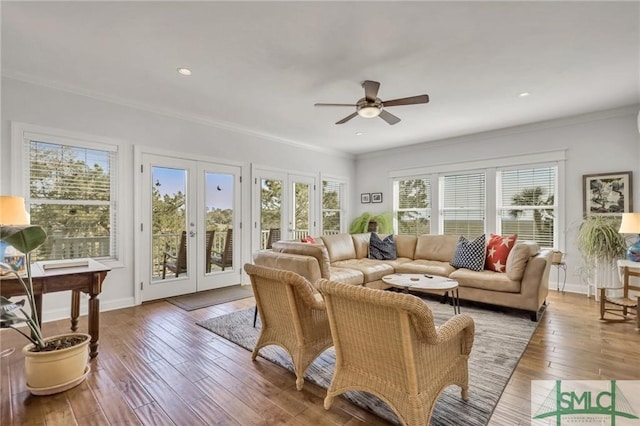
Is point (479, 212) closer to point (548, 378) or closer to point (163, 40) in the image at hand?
point (548, 378)

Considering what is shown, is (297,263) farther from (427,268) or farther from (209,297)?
(427,268)

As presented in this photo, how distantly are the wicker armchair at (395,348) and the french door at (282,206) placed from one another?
3774 millimetres

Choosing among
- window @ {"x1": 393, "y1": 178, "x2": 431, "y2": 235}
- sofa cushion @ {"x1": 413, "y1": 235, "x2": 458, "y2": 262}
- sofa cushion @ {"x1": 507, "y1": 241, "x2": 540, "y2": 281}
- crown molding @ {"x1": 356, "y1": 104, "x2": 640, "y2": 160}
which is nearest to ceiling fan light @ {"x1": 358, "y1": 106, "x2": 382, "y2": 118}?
sofa cushion @ {"x1": 507, "y1": 241, "x2": 540, "y2": 281}

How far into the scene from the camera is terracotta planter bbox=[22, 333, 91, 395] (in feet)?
6.44

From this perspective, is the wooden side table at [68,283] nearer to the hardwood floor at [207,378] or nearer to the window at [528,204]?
the hardwood floor at [207,378]

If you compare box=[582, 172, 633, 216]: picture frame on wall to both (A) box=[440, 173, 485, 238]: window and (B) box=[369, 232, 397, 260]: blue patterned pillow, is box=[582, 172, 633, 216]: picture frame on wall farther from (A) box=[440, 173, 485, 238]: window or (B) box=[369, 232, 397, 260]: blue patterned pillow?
(B) box=[369, 232, 397, 260]: blue patterned pillow

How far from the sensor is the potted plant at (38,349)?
1.86 metres

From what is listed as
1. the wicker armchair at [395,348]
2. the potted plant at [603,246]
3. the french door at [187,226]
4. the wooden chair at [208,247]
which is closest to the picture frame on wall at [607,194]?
the potted plant at [603,246]

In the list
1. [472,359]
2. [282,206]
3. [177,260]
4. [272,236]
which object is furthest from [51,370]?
[282,206]

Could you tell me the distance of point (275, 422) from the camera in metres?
1.73

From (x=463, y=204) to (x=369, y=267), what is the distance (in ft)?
8.50

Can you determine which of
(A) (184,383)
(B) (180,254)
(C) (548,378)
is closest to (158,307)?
(B) (180,254)

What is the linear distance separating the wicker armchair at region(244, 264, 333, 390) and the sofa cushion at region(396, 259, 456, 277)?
2394 millimetres

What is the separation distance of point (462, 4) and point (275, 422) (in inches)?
116
